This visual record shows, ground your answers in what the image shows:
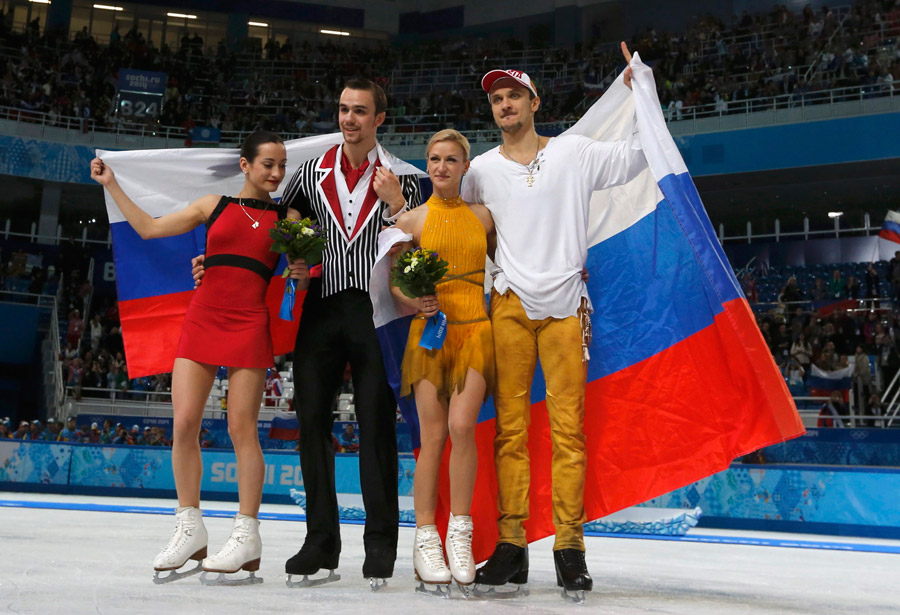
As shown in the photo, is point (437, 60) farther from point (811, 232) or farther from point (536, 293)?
point (536, 293)

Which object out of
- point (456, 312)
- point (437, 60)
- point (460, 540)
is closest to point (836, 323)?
point (456, 312)

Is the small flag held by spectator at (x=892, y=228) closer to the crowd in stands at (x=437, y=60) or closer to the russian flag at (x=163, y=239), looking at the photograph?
Answer: the crowd in stands at (x=437, y=60)

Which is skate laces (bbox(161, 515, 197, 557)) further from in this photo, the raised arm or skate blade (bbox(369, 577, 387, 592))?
the raised arm

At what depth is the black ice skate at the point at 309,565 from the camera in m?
3.59

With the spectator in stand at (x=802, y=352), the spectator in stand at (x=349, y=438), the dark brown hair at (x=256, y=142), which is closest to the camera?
the dark brown hair at (x=256, y=142)

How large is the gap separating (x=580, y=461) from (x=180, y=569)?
6.08 ft

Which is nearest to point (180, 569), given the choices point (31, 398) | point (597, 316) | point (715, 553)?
point (597, 316)

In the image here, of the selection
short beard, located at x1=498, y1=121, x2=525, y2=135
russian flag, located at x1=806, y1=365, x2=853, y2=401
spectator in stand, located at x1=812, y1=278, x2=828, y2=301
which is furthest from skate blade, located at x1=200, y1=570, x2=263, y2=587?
spectator in stand, located at x1=812, y1=278, x2=828, y2=301

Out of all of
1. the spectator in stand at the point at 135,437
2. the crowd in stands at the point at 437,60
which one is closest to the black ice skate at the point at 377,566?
the spectator in stand at the point at 135,437

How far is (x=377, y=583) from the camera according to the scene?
A: 3.56m

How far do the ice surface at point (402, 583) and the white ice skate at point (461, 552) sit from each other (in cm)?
7

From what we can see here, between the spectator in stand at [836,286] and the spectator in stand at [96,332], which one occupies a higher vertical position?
the spectator in stand at [836,286]

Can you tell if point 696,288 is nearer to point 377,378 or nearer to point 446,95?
point 377,378

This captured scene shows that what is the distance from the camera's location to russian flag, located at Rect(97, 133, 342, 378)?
15.0 feet
